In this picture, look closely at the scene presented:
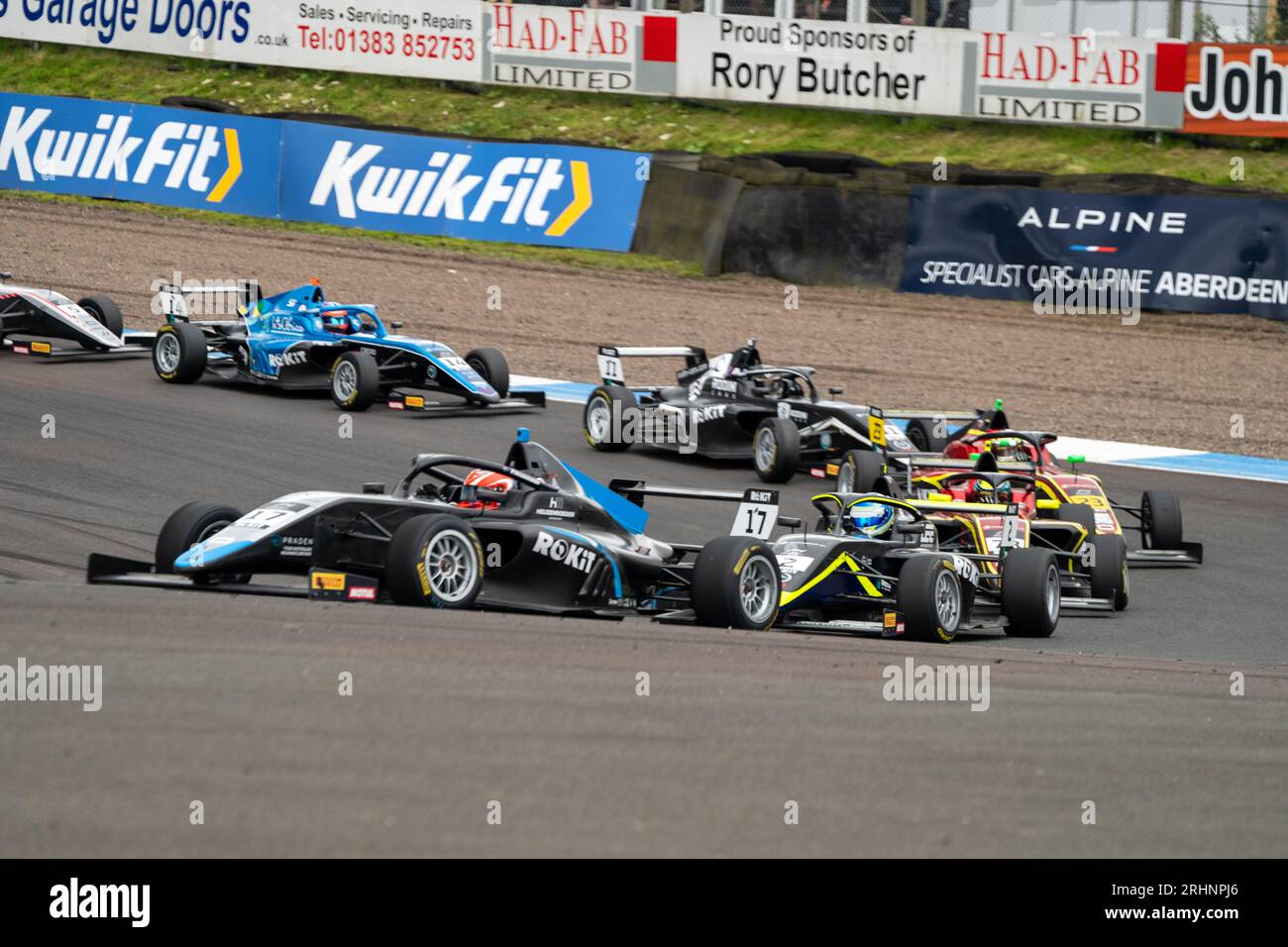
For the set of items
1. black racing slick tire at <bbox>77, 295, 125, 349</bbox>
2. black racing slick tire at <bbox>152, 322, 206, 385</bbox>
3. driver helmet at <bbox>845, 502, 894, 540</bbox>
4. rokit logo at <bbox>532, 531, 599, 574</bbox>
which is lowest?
rokit logo at <bbox>532, 531, 599, 574</bbox>

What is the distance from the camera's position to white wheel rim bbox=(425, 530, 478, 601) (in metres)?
9.52

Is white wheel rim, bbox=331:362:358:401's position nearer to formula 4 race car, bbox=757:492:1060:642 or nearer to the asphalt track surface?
the asphalt track surface

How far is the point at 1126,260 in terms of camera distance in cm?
2427

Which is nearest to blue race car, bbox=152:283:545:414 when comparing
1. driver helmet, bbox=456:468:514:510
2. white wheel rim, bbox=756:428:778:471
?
white wheel rim, bbox=756:428:778:471

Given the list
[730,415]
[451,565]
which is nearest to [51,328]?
[730,415]

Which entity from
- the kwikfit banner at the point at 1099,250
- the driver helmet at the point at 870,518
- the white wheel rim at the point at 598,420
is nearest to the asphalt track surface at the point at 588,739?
the driver helmet at the point at 870,518

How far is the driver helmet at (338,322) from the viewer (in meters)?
18.7

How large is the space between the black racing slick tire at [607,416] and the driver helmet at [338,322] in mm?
2811

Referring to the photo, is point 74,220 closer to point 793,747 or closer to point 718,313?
point 718,313

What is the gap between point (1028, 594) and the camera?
445 inches

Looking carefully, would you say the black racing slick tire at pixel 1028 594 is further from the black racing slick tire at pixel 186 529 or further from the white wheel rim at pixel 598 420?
the white wheel rim at pixel 598 420

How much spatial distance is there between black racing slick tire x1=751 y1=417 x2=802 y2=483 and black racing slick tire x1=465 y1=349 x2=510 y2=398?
316 cm

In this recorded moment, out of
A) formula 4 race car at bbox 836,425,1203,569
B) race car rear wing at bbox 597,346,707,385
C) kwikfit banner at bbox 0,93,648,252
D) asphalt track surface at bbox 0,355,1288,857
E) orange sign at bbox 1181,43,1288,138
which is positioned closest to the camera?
asphalt track surface at bbox 0,355,1288,857
